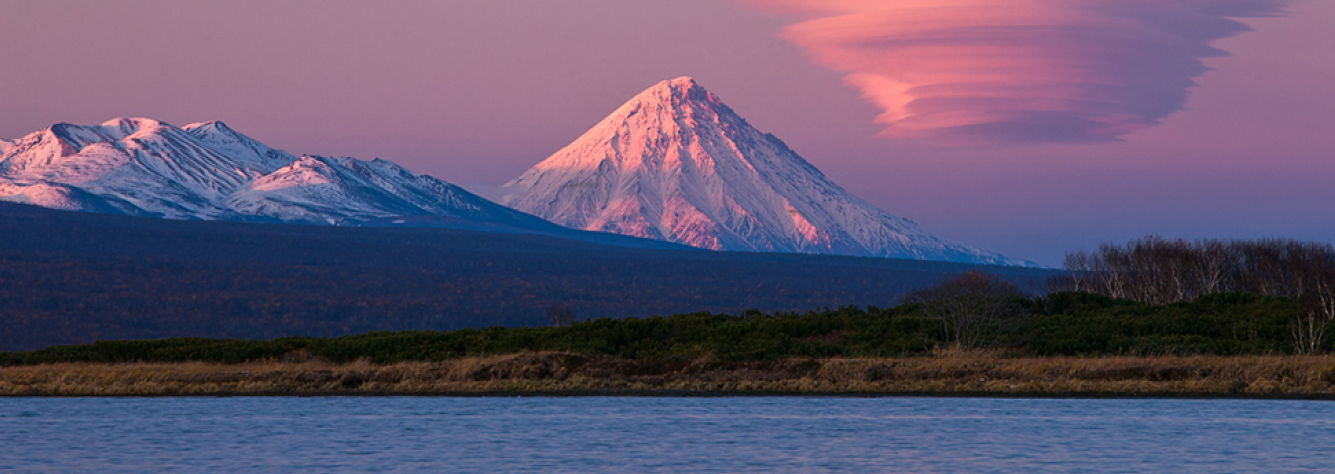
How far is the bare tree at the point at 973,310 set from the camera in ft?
205

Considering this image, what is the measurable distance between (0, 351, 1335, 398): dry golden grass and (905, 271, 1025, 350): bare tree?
4.92 metres

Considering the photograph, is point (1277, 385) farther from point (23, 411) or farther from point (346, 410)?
point (23, 411)

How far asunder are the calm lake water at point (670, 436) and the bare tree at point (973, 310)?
49.8ft

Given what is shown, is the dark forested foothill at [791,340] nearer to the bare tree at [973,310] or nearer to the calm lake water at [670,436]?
the bare tree at [973,310]

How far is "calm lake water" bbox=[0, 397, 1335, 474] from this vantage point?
30.3 meters

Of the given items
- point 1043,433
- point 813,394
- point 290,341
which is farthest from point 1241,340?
point 290,341

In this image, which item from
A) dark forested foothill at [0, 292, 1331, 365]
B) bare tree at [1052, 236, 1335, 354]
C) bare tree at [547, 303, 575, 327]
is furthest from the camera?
bare tree at [547, 303, 575, 327]

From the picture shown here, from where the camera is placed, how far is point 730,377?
55.3 m

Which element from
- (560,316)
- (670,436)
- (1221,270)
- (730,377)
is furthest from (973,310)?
(560,316)

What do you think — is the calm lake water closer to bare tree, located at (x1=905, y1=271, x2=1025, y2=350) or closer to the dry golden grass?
the dry golden grass

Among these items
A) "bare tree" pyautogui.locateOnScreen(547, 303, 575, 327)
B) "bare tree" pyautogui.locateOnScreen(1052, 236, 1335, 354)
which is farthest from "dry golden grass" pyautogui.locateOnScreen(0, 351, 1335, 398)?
"bare tree" pyautogui.locateOnScreen(547, 303, 575, 327)

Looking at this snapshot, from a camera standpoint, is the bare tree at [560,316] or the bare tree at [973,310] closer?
the bare tree at [973,310]

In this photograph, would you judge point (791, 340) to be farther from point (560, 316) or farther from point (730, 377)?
point (560, 316)

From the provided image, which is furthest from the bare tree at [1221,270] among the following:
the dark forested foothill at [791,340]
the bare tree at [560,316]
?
the bare tree at [560,316]
